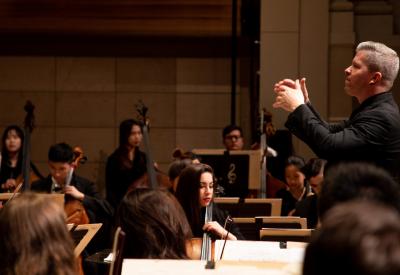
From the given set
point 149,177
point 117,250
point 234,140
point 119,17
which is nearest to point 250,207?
point 149,177

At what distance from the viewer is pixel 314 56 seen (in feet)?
26.0

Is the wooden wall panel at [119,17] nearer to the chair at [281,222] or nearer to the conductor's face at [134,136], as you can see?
the conductor's face at [134,136]

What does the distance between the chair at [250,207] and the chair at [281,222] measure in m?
0.71

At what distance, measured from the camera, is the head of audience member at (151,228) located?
9.43ft

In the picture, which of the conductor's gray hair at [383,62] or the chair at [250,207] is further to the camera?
the chair at [250,207]

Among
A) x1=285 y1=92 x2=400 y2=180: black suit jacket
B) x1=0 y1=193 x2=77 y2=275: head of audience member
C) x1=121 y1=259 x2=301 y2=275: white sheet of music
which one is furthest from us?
x1=285 y1=92 x2=400 y2=180: black suit jacket

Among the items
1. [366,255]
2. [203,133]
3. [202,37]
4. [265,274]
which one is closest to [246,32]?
[202,37]

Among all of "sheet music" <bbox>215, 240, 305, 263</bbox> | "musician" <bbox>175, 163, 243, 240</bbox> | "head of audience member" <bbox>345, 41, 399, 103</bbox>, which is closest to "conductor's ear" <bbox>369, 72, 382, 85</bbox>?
"head of audience member" <bbox>345, 41, 399, 103</bbox>

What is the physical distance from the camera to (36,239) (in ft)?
6.59

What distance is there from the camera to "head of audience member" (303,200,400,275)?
1.10 meters

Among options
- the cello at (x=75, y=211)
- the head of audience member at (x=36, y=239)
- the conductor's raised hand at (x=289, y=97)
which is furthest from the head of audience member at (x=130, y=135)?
the head of audience member at (x=36, y=239)

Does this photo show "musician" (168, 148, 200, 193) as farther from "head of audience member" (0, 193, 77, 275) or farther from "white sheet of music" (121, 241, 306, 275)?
"head of audience member" (0, 193, 77, 275)

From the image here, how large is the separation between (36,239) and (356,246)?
1086mm

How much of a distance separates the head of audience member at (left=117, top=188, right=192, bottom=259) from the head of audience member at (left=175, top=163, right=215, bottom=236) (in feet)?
6.59
